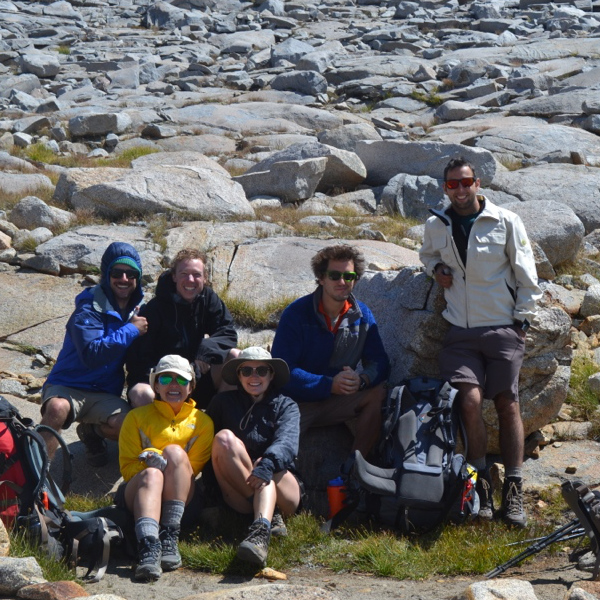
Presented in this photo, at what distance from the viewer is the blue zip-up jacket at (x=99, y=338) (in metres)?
7.15

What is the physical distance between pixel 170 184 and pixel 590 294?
6.65 metres

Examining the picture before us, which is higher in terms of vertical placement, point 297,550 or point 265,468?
point 265,468

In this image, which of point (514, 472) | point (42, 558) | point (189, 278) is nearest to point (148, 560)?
point (42, 558)

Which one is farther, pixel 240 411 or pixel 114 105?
pixel 114 105

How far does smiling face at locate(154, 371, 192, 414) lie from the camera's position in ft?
20.9

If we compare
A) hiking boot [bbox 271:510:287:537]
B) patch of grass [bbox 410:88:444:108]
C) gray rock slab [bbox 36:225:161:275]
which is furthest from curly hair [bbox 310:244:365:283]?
patch of grass [bbox 410:88:444:108]

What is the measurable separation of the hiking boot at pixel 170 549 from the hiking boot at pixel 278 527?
663 mm

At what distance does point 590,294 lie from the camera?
10.4m

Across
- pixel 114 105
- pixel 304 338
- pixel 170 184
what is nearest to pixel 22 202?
pixel 170 184

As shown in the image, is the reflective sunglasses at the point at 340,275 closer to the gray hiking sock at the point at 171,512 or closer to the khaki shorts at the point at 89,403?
the khaki shorts at the point at 89,403

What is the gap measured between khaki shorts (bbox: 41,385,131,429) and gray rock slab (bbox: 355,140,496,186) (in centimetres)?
1093

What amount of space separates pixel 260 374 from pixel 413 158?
1192 cm

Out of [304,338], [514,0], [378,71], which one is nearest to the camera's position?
[304,338]

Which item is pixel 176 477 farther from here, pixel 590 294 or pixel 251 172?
pixel 251 172
